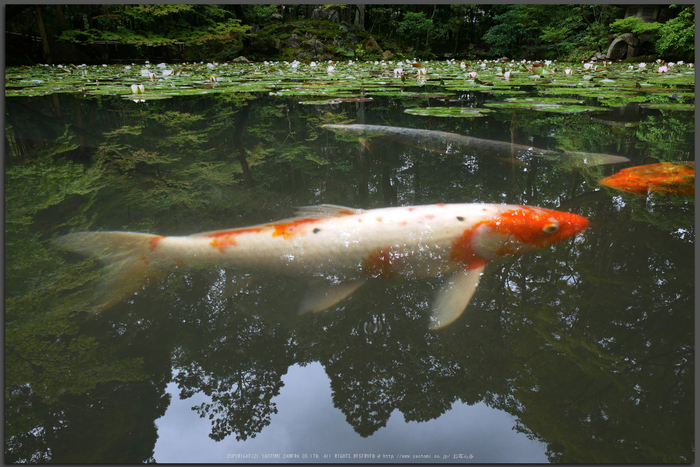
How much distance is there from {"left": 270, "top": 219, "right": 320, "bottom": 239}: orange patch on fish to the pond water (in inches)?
5.5

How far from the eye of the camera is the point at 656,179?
76.2 inches

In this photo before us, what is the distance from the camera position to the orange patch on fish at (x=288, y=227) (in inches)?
64.6

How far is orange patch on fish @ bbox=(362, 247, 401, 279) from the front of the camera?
1.45 m

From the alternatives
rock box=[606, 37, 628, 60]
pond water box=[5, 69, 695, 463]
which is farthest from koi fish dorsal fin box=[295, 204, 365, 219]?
rock box=[606, 37, 628, 60]

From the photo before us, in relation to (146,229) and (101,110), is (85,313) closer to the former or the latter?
(146,229)

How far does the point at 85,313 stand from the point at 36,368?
0.22m

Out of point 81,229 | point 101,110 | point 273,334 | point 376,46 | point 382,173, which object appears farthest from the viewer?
point 376,46

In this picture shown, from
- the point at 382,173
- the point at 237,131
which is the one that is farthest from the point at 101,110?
the point at 382,173

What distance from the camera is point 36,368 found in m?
0.99

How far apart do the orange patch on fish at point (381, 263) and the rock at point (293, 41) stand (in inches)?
646

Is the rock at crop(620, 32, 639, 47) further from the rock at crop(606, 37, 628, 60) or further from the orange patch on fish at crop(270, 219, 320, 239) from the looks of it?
the orange patch on fish at crop(270, 219, 320, 239)

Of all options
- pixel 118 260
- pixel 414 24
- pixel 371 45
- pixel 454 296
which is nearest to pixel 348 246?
pixel 454 296

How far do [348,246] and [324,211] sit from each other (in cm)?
30

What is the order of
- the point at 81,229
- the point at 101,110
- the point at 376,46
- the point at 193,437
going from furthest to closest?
the point at 376,46 → the point at 101,110 → the point at 81,229 → the point at 193,437
